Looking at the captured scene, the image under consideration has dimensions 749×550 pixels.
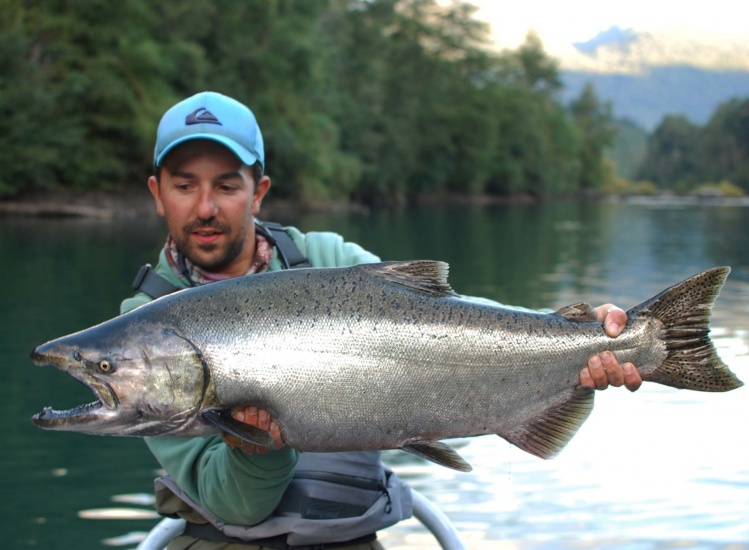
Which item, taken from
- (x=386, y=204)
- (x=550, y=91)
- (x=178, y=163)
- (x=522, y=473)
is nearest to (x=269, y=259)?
(x=178, y=163)

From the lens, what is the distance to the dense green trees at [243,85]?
42125 mm

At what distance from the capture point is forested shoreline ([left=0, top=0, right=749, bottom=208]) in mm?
42219

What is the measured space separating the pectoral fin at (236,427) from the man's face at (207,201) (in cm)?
109

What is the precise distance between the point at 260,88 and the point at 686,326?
49169 millimetres

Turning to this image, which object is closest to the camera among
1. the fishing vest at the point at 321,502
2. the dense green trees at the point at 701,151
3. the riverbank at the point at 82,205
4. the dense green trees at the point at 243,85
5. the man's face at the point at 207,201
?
the fishing vest at the point at 321,502

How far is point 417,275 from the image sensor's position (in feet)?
10.4

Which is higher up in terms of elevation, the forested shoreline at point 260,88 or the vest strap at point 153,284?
the forested shoreline at point 260,88

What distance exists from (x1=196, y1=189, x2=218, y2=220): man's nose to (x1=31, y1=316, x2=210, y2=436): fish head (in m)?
0.89

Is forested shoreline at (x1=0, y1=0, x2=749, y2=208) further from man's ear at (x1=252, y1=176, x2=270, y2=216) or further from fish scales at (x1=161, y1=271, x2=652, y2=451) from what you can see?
fish scales at (x1=161, y1=271, x2=652, y2=451)

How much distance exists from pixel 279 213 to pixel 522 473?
41.1 meters

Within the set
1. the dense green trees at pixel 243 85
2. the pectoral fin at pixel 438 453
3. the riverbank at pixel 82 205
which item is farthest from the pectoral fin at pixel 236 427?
the riverbank at pixel 82 205

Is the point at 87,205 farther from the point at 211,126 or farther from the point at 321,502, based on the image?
the point at 321,502

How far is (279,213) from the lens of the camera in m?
48.5

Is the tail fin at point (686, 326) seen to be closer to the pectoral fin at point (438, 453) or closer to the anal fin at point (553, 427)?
the anal fin at point (553, 427)
